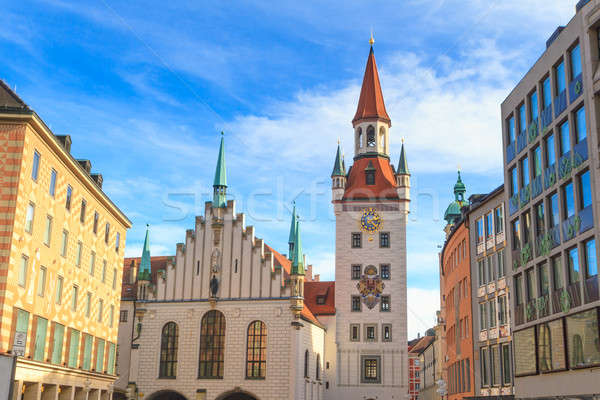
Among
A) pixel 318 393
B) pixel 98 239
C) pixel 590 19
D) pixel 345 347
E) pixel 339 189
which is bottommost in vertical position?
pixel 318 393

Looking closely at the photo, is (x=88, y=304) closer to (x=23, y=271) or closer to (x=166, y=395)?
(x=23, y=271)

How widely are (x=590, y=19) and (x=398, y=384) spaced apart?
164 feet

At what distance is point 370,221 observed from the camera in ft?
241

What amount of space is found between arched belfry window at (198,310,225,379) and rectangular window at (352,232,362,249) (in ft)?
57.0

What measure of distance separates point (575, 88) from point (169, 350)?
47.1 meters

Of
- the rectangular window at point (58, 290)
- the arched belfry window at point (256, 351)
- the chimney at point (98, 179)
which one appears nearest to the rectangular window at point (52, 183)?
the rectangular window at point (58, 290)

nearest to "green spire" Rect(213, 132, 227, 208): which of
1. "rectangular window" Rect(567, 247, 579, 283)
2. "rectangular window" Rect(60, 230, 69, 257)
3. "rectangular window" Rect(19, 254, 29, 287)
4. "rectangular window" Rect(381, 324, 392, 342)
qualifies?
"rectangular window" Rect(381, 324, 392, 342)

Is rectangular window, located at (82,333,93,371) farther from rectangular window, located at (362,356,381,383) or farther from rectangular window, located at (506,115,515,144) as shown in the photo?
rectangular window, located at (362,356,381,383)

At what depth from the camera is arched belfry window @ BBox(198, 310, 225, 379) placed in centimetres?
6156

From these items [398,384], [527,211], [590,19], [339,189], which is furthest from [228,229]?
[590,19]

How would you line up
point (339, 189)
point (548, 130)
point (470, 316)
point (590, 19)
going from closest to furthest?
1. point (590, 19)
2. point (548, 130)
3. point (470, 316)
4. point (339, 189)

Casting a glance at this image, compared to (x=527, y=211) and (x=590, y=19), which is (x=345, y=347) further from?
(x=590, y=19)

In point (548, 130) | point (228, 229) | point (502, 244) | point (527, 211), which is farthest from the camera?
point (228, 229)

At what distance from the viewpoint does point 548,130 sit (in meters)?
28.7
